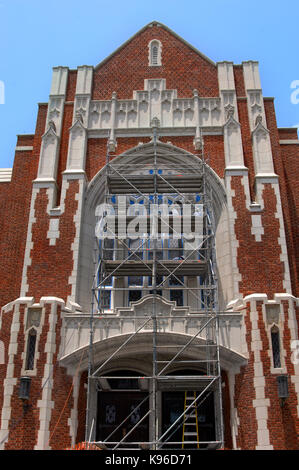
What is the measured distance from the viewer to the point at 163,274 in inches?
671

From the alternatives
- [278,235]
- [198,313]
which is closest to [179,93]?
[278,235]

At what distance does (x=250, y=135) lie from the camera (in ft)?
64.3

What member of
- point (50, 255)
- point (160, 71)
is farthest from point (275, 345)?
point (160, 71)

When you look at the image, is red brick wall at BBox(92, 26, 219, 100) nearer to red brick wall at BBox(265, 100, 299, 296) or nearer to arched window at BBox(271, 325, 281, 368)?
red brick wall at BBox(265, 100, 299, 296)

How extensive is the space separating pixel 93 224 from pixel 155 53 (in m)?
8.21

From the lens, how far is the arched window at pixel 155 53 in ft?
71.0

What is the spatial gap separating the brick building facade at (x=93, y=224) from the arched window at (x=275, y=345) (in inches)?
1.2

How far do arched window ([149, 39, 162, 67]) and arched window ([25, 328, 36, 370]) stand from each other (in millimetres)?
12090

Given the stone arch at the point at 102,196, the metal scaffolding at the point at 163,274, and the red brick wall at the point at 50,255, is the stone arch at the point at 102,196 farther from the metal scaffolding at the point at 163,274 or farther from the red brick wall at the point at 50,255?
the red brick wall at the point at 50,255

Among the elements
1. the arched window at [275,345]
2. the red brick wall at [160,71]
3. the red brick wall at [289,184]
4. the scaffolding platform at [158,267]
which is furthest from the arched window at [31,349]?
the red brick wall at [160,71]

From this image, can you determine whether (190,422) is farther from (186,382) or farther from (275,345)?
(275,345)

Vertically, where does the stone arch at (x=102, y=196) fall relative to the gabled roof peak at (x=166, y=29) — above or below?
below
